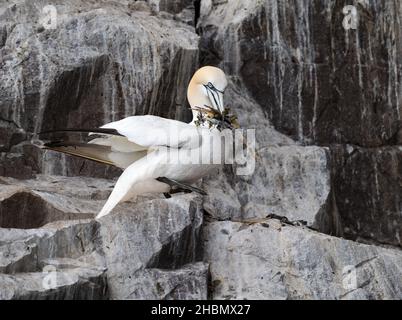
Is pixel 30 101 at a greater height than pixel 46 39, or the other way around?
pixel 46 39

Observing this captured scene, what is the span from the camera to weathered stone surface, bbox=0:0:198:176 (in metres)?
9.54

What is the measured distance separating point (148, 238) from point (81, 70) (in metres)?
2.70

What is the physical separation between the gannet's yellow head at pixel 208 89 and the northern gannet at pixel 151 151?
0.29 m

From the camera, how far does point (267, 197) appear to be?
1001 cm

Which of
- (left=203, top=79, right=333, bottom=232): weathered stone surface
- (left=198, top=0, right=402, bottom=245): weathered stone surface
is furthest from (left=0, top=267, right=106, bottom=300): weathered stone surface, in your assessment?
(left=198, top=0, right=402, bottom=245): weathered stone surface

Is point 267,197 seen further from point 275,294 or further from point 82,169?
point 275,294

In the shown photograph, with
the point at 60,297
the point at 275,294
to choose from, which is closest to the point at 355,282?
the point at 275,294

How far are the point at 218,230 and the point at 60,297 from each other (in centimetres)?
165

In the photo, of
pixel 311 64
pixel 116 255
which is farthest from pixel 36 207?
pixel 311 64

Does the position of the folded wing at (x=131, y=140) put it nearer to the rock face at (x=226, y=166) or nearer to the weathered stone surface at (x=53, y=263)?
the rock face at (x=226, y=166)

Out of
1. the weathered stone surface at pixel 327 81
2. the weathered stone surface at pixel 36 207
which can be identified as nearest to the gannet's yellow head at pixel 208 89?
the weathered stone surface at pixel 36 207

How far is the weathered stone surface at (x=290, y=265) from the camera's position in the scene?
25.1ft

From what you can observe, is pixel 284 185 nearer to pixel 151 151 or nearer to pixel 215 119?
pixel 215 119

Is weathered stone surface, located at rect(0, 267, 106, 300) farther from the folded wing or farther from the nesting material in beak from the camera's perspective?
the nesting material in beak
